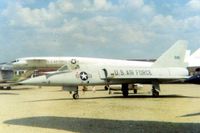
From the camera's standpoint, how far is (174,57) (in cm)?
2973

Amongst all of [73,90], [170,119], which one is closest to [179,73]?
[73,90]

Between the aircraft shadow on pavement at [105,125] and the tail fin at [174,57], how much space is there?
16398 millimetres

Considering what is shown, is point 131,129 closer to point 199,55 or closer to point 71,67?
point 71,67

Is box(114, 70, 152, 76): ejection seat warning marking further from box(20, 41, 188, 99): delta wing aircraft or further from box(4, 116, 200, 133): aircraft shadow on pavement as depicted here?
box(4, 116, 200, 133): aircraft shadow on pavement

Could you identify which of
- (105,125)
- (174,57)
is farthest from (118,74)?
(105,125)

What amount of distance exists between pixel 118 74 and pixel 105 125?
613 inches

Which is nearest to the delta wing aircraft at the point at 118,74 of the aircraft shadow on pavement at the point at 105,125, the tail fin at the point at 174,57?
the tail fin at the point at 174,57

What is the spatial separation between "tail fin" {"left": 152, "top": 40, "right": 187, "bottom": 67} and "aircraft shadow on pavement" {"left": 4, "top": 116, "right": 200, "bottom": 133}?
16398 mm

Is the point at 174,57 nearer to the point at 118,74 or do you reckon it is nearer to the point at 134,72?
the point at 134,72

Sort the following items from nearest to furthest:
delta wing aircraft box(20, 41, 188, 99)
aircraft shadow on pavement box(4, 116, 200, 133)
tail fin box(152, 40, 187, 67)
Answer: aircraft shadow on pavement box(4, 116, 200, 133) < delta wing aircraft box(20, 41, 188, 99) < tail fin box(152, 40, 187, 67)

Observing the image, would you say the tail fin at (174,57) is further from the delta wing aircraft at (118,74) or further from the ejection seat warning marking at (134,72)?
the ejection seat warning marking at (134,72)

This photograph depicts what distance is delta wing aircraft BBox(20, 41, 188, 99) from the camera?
26.1 meters

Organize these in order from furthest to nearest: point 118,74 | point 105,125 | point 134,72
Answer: point 134,72 < point 118,74 < point 105,125

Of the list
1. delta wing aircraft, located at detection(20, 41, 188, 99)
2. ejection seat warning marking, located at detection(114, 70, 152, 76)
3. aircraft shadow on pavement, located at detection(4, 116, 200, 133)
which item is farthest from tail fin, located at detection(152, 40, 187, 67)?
aircraft shadow on pavement, located at detection(4, 116, 200, 133)
